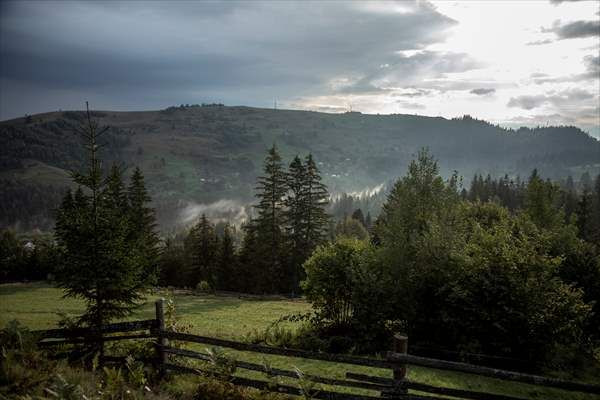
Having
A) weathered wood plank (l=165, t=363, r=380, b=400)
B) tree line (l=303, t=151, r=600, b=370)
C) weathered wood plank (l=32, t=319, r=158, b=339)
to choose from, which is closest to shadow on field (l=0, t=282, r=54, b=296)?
weathered wood plank (l=32, t=319, r=158, b=339)

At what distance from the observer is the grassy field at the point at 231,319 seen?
1500 centimetres

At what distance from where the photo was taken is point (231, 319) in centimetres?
3052

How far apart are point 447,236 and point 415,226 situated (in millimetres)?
5393

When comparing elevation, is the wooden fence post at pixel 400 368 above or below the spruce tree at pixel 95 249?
below

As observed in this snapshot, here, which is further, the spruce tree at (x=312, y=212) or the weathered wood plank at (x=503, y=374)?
the spruce tree at (x=312, y=212)

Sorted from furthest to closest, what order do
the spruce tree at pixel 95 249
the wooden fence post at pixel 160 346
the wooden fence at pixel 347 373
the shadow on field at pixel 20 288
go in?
the shadow on field at pixel 20 288 < the spruce tree at pixel 95 249 < the wooden fence post at pixel 160 346 < the wooden fence at pixel 347 373

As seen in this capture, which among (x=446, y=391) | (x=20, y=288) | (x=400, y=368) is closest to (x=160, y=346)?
(x=400, y=368)

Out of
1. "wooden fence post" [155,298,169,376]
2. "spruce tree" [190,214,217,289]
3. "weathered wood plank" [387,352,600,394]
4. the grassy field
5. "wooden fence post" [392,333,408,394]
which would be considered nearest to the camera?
"weathered wood plank" [387,352,600,394]

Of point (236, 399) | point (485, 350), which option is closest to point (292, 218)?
point (485, 350)

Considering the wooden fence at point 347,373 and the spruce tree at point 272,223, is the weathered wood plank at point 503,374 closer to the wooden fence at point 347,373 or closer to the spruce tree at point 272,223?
the wooden fence at point 347,373

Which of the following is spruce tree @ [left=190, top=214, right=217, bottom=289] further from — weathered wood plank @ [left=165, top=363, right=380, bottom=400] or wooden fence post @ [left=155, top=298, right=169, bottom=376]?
weathered wood plank @ [left=165, top=363, right=380, bottom=400]

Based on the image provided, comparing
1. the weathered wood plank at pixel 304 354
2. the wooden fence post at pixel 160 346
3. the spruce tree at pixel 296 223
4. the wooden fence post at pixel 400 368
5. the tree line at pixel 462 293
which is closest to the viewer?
the wooden fence post at pixel 400 368

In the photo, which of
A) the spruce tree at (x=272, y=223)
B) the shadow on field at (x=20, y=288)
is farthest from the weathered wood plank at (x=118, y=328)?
the shadow on field at (x=20, y=288)

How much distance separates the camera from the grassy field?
15.0 m
